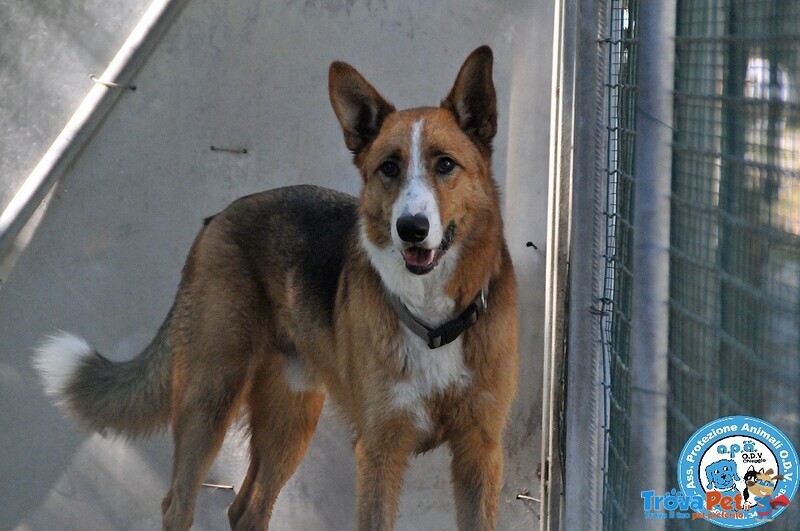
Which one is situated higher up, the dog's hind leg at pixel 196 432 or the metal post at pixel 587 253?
the metal post at pixel 587 253

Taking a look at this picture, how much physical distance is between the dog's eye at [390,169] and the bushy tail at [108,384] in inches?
58.6

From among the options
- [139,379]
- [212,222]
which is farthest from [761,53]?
[139,379]

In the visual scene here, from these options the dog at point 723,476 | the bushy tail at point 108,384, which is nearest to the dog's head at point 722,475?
the dog at point 723,476

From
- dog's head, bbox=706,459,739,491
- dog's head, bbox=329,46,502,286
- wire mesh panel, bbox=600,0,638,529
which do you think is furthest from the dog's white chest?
dog's head, bbox=706,459,739,491

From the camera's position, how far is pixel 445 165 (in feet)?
10.8

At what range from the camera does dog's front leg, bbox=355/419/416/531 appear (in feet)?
11.1

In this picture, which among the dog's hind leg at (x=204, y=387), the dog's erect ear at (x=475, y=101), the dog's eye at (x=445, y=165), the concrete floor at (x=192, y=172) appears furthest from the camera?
the concrete floor at (x=192, y=172)

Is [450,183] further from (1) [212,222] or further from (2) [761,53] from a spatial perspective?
(2) [761,53]

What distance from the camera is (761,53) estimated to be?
1577mm

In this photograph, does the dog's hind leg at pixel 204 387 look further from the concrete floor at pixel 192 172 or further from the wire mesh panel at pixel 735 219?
the wire mesh panel at pixel 735 219

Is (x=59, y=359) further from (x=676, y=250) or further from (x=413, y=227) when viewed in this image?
(x=676, y=250)

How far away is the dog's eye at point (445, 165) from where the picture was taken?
10.8ft

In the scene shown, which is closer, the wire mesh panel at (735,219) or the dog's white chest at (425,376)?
the wire mesh panel at (735,219)

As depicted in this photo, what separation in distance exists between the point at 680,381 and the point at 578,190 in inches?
51.6
